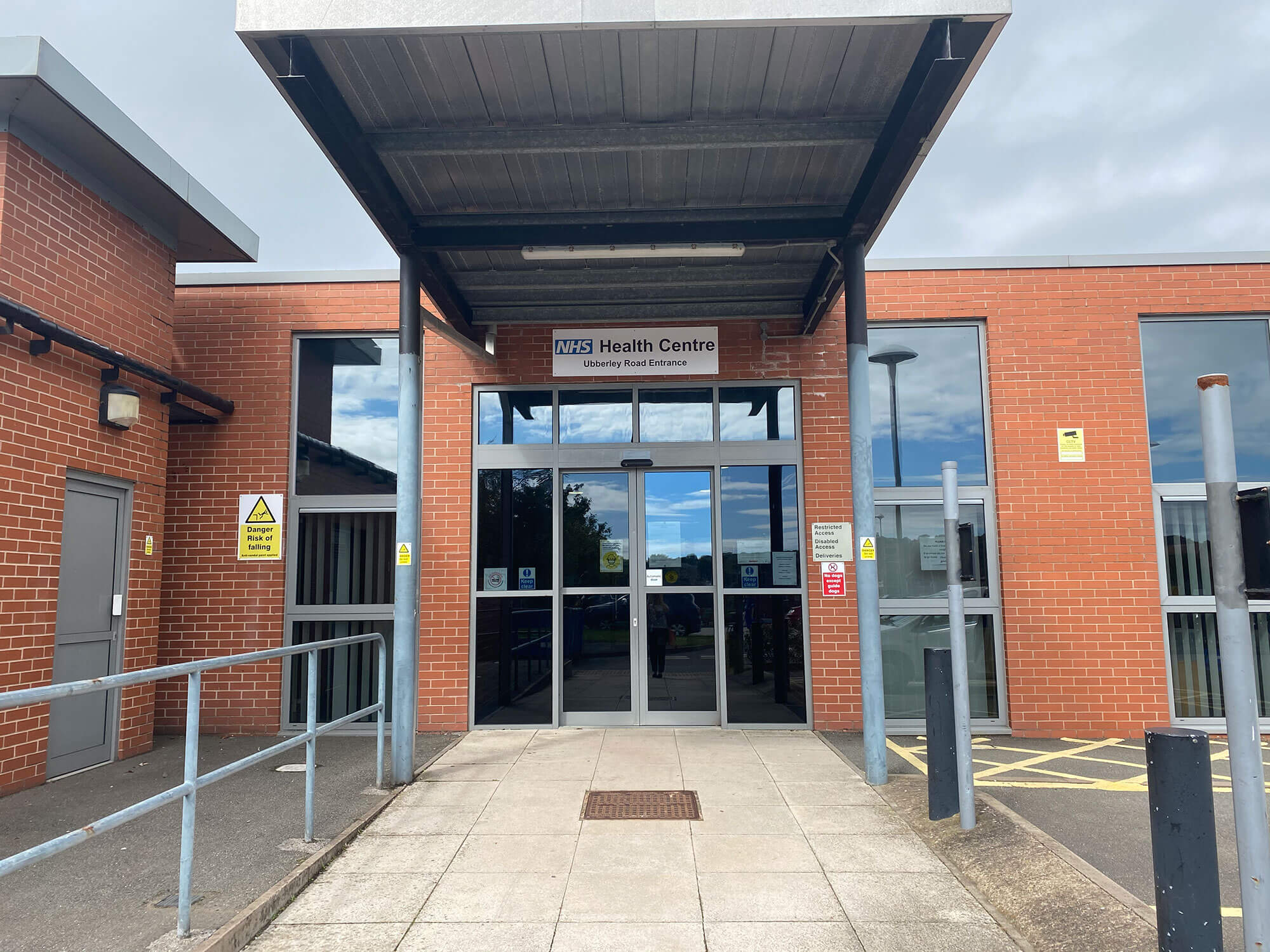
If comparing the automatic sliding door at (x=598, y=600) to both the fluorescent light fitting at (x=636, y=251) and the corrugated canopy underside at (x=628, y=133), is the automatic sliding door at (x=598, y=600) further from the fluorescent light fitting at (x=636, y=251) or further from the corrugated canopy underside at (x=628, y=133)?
the fluorescent light fitting at (x=636, y=251)

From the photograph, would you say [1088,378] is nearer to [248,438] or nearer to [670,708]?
[670,708]

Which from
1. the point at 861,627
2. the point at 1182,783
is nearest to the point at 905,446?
the point at 861,627

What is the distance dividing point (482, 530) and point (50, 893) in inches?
177

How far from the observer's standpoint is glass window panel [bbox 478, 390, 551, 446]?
26.9 ft

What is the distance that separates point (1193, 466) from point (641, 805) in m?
6.35

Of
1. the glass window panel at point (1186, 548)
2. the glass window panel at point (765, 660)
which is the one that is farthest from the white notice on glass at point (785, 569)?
the glass window panel at point (1186, 548)

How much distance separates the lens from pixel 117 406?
6699 mm

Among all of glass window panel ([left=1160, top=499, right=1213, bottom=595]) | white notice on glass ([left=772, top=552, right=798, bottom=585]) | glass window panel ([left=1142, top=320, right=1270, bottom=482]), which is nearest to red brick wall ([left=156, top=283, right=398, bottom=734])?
white notice on glass ([left=772, top=552, right=798, bottom=585])

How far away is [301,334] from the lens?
8250 millimetres

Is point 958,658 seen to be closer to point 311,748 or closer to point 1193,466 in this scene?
point 311,748

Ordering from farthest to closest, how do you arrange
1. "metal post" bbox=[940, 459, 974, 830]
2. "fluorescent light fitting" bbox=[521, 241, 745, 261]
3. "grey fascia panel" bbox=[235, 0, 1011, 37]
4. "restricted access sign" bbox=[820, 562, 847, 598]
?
"restricted access sign" bbox=[820, 562, 847, 598] < "fluorescent light fitting" bbox=[521, 241, 745, 261] < "metal post" bbox=[940, 459, 974, 830] < "grey fascia panel" bbox=[235, 0, 1011, 37]

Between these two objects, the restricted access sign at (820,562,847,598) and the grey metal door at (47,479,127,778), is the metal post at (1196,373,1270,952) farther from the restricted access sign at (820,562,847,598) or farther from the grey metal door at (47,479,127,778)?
the grey metal door at (47,479,127,778)

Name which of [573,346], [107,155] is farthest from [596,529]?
[107,155]

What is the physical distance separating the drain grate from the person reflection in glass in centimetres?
210
